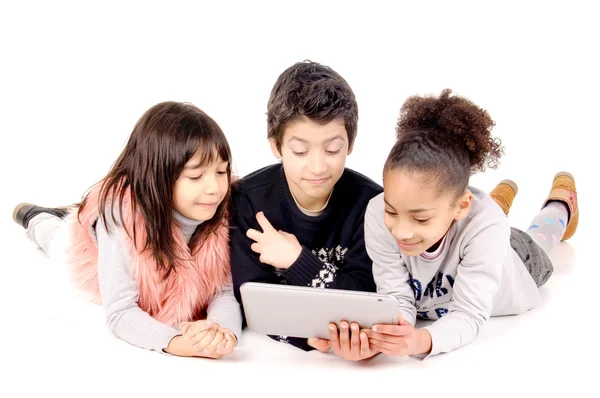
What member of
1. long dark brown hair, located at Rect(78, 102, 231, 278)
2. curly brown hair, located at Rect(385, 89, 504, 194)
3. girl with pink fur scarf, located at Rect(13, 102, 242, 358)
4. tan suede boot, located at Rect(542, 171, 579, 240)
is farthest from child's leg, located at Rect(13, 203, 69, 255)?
tan suede boot, located at Rect(542, 171, 579, 240)

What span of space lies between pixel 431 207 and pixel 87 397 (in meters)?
1.18

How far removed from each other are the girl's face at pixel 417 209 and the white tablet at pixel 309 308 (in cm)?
25

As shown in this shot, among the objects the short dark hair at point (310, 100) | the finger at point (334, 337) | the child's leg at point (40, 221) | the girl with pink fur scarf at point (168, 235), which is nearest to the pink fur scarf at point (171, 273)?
the girl with pink fur scarf at point (168, 235)

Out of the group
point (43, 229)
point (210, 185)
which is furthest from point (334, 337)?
point (43, 229)

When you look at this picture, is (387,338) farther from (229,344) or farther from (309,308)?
(229,344)

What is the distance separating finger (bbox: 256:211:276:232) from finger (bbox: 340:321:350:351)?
1.72 ft

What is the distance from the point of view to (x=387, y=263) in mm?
2541

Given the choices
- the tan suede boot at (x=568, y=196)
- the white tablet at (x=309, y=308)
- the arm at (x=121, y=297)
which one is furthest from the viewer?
the tan suede boot at (x=568, y=196)

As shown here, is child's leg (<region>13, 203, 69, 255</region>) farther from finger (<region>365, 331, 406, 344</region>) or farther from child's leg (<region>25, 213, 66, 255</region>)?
finger (<region>365, 331, 406, 344</region>)

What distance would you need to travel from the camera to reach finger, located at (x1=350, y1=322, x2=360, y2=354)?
2.27 m

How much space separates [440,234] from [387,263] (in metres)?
0.26

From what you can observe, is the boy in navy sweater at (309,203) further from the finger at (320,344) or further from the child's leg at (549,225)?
the child's leg at (549,225)

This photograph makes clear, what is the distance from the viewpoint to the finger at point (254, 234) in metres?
2.66

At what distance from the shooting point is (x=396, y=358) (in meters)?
2.46
